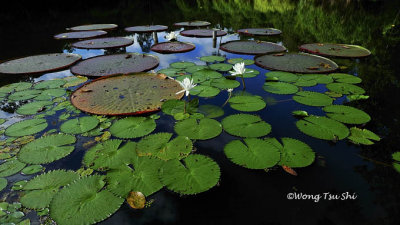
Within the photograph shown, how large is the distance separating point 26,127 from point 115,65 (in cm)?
254

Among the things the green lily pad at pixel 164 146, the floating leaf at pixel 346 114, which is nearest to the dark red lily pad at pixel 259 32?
the floating leaf at pixel 346 114

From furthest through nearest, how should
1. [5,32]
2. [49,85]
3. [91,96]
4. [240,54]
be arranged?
[5,32] < [240,54] < [49,85] < [91,96]

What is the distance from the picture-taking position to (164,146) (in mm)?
2406

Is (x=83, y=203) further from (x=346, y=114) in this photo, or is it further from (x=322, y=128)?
(x=346, y=114)

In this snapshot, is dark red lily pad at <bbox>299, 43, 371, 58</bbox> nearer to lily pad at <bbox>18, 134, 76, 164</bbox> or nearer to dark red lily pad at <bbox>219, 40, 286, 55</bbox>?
dark red lily pad at <bbox>219, 40, 286, 55</bbox>

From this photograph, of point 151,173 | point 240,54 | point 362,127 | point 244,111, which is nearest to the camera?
point 151,173

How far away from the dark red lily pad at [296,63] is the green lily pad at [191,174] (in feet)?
10.7

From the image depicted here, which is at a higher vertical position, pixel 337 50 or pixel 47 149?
pixel 337 50

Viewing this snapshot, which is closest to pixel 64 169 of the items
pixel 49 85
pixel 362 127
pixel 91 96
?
pixel 91 96

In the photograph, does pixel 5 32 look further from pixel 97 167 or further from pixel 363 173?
pixel 363 173

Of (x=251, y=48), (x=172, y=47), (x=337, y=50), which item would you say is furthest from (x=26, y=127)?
(x=337, y=50)

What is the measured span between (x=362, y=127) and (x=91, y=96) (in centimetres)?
387

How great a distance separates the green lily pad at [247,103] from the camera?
3184 millimetres

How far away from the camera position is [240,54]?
19.9 feet
